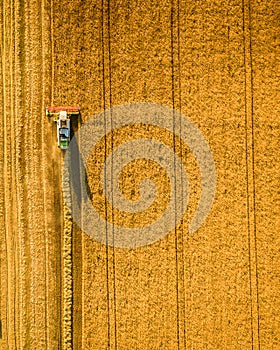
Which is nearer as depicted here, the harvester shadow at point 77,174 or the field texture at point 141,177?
the field texture at point 141,177

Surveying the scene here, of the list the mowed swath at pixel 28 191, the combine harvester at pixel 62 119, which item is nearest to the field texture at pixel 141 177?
the mowed swath at pixel 28 191

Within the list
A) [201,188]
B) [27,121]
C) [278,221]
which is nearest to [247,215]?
[278,221]

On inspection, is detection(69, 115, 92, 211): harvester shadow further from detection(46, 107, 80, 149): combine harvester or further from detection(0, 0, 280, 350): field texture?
detection(46, 107, 80, 149): combine harvester

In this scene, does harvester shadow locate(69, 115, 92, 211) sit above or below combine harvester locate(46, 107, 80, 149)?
below

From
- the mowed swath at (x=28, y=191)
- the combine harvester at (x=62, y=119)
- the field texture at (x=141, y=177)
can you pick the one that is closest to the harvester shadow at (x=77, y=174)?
the field texture at (x=141, y=177)

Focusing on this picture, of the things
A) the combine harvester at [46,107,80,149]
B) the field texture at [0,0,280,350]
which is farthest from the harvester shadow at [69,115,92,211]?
the combine harvester at [46,107,80,149]

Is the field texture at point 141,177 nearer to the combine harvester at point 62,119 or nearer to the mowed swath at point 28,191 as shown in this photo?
the mowed swath at point 28,191

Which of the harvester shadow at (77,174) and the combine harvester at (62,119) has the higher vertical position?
the combine harvester at (62,119)

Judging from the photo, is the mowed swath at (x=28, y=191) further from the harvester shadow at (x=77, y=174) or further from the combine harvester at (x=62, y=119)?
the harvester shadow at (x=77, y=174)
